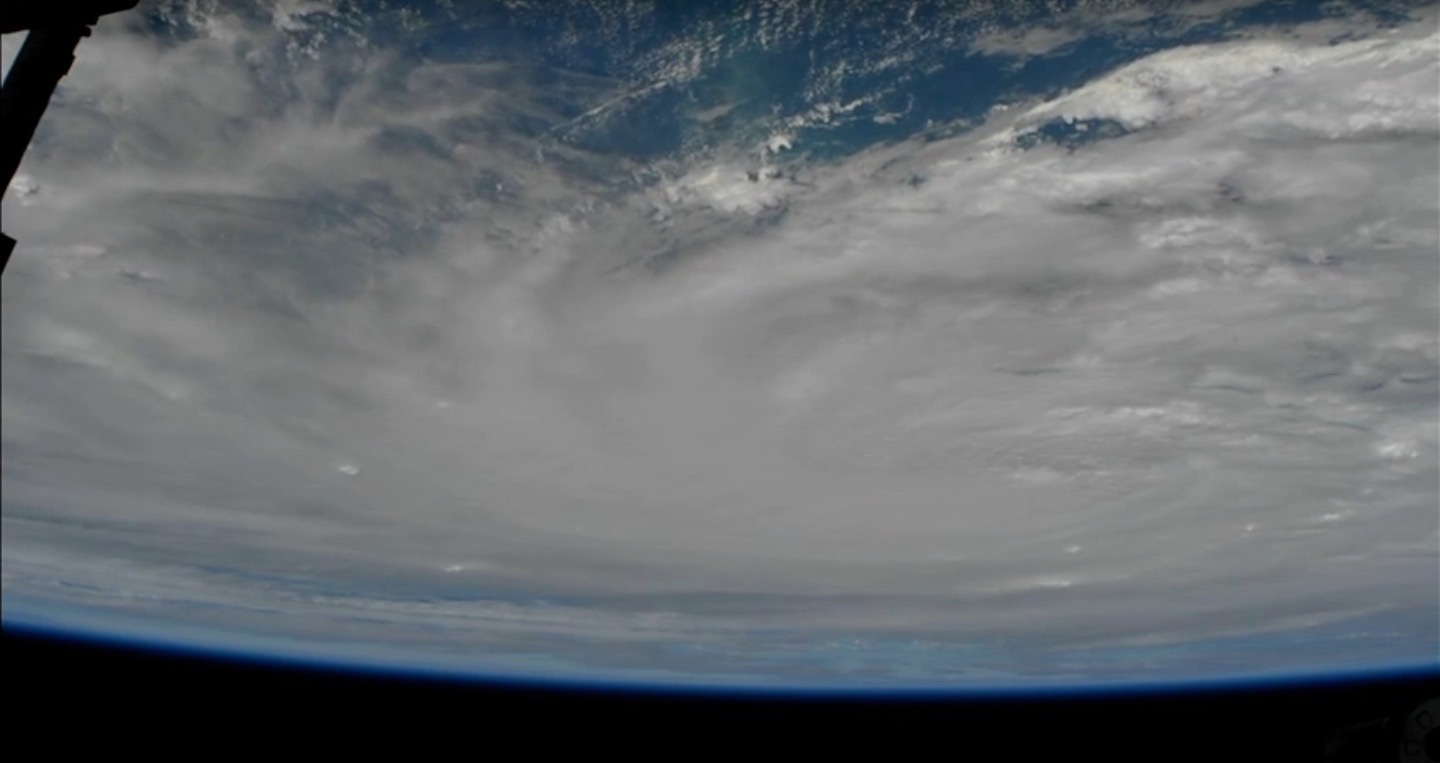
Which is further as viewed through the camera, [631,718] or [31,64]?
[631,718]

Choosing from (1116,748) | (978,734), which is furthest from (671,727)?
(1116,748)

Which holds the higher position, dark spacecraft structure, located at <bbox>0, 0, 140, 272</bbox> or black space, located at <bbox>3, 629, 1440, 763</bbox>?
dark spacecraft structure, located at <bbox>0, 0, 140, 272</bbox>

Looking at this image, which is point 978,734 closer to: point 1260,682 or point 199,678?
point 1260,682

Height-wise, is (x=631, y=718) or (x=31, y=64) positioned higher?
(x=31, y=64)

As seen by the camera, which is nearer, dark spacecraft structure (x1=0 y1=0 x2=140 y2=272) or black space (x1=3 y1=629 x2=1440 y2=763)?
dark spacecraft structure (x1=0 y1=0 x2=140 y2=272)
